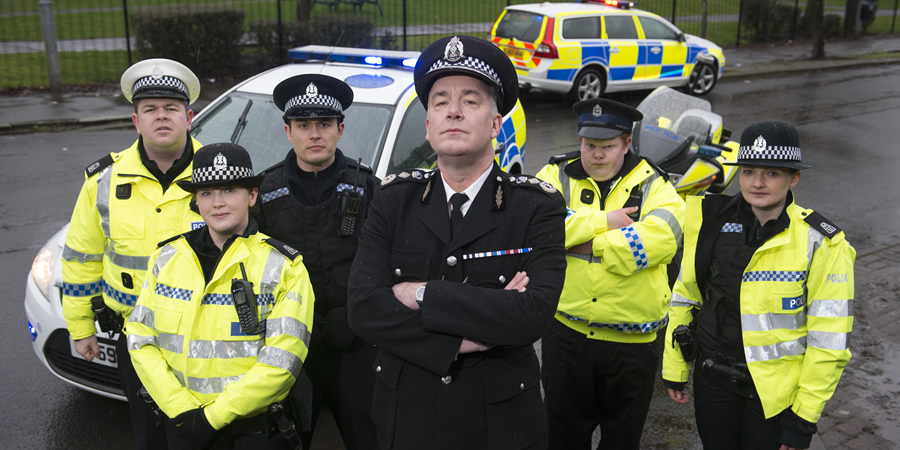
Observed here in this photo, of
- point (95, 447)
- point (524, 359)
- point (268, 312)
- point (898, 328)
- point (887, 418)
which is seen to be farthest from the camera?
point (898, 328)

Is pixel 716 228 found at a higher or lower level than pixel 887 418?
higher

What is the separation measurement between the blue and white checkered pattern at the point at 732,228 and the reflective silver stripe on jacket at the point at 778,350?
1.61 feet

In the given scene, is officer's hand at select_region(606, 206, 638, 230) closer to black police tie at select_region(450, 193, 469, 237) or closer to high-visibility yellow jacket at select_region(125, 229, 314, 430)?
black police tie at select_region(450, 193, 469, 237)

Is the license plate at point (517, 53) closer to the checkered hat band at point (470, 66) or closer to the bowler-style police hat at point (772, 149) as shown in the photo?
the bowler-style police hat at point (772, 149)

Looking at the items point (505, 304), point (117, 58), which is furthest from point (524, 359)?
point (117, 58)

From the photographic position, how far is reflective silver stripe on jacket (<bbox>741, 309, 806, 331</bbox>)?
3.14 metres

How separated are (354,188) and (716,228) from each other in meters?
1.61

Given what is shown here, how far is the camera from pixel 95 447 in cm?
428

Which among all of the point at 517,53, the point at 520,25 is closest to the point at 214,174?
the point at 517,53

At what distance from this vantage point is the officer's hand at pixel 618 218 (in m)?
3.55

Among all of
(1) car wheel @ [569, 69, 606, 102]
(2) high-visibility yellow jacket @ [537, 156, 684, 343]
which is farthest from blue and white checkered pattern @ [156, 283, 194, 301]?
(1) car wheel @ [569, 69, 606, 102]

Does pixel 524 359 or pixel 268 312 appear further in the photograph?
pixel 268 312

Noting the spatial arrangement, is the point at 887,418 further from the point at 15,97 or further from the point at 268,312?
the point at 15,97

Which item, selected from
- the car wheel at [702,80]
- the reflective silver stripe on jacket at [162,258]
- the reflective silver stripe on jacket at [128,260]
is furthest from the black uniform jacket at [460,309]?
the car wheel at [702,80]
